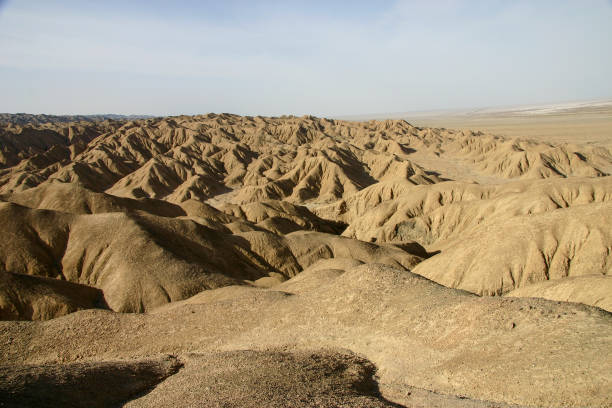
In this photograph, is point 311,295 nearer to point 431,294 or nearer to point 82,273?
point 431,294

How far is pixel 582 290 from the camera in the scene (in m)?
18.1

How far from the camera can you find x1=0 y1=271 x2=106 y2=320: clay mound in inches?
943

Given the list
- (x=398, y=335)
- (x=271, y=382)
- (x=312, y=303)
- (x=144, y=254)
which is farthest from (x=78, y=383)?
(x=144, y=254)

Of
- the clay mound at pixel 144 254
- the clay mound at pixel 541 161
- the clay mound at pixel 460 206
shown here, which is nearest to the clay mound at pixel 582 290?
the clay mound at pixel 144 254

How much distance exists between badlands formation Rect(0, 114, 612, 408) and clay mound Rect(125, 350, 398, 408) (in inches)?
2.8

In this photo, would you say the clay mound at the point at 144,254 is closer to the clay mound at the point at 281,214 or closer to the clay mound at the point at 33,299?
the clay mound at the point at 33,299

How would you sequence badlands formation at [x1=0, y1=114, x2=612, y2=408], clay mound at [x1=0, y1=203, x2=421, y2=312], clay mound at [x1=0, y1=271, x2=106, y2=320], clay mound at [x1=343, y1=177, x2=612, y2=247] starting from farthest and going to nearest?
clay mound at [x1=343, y1=177, x2=612, y2=247], clay mound at [x1=0, y1=203, x2=421, y2=312], clay mound at [x1=0, y1=271, x2=106, y2=320], badlands formation at [x1=0, y1=114, x2=612, y2=408]

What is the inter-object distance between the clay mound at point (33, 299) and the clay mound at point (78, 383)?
13.2 m

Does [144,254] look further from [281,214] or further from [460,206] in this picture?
[460,206]

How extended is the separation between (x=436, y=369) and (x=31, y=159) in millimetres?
112761

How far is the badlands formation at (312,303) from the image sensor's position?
37.0 feet

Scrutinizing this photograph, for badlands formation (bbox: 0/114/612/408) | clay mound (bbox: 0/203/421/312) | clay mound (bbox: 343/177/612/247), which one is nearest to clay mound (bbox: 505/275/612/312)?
badlands formation (bbox: 0/114/612/408)

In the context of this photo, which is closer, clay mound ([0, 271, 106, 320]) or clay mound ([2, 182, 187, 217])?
clay mound ([0, 271, 106, 320])

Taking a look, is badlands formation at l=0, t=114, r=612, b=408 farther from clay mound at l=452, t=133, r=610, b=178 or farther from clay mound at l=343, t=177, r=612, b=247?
clay mound at l=452, t=133, r=610, b=178
